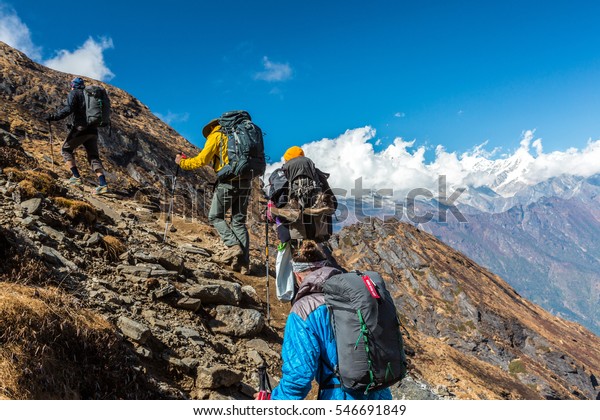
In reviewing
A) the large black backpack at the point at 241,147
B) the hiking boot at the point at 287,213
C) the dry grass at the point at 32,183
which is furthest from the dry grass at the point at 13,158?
the hiking boot at the point at 287,213

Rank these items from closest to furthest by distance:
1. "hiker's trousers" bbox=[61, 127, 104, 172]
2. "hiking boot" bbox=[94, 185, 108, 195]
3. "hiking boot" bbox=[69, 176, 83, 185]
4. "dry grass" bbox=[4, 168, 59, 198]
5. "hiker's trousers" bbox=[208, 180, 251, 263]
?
1. "dry grass" bbox=[4, 168, 59, 198]
2. "hiker's trousers" bbox=[208, 180, 251, 263]
3. "hiker's trousers" bbox=[61, 127, 104, 172]
4. "hiking boot" bbox=[69, 176, 83, 185]
5. "hiking boot" bbox=[94, 185, 108, 195]

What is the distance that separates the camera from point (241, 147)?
402 inches

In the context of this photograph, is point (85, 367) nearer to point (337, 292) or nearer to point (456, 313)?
point (337, 292)

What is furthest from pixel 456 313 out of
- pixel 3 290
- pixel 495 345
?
pixel 3 290

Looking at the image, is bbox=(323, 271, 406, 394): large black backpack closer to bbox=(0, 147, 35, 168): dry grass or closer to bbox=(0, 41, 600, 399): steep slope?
bbox=(0, 41, 600, 399): steep slope

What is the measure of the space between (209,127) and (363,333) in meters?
8.47

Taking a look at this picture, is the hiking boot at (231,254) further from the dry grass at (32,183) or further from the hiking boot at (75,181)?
the hiking boot at (75,181)

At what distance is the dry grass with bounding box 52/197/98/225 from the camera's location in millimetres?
9148

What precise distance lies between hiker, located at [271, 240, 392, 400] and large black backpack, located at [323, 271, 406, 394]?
0.30 ft

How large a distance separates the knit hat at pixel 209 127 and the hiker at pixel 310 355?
7.74m

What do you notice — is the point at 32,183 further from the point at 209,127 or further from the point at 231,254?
the point at 231,254

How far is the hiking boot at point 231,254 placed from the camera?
461 inches

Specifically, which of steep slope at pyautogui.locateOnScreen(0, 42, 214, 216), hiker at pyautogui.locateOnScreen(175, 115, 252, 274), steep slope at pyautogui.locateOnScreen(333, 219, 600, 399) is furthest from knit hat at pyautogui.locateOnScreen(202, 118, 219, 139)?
steep slope at pyautogui.locateOnScreen(333, 219, 600, 399)

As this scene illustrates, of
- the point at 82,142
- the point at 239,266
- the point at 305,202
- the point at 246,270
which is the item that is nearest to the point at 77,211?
the point at 239,266
